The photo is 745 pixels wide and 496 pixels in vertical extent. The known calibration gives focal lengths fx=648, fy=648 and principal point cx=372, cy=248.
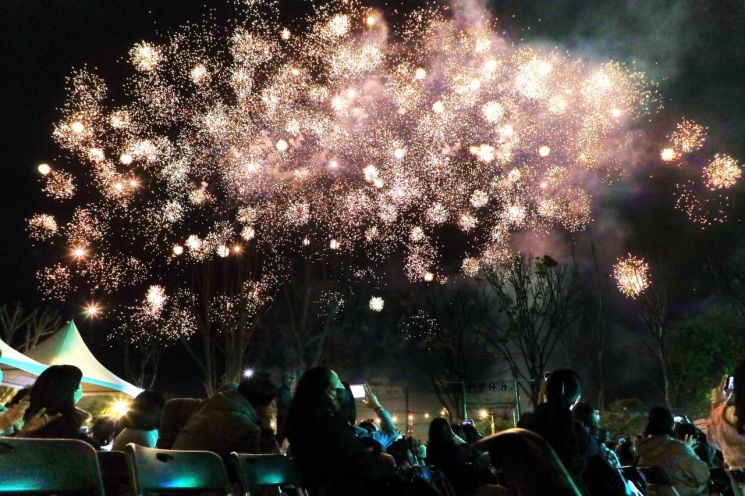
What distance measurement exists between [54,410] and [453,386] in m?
32.8

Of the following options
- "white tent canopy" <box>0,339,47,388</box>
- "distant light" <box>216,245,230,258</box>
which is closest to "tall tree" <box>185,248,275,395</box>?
"distant light" <box>216,245,230,258</box>

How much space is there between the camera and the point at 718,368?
33500mm

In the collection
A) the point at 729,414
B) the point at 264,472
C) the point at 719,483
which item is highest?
the point at 729,414

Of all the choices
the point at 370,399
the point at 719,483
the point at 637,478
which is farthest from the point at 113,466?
the point at 719,483

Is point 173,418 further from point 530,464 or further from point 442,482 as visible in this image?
point 530,464

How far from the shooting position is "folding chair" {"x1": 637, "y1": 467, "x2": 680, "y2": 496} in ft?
18.5

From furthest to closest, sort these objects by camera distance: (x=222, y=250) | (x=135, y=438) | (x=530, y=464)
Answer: (x=222, y=250) → (x=135, y=438) → (x=530, y=464)

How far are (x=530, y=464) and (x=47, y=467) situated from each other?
193 centimetres

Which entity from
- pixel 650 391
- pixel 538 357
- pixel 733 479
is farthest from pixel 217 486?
pixel 650 391

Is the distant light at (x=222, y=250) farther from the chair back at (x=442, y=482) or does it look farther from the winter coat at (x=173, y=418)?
→ the winter coat at (x=173, y=418)

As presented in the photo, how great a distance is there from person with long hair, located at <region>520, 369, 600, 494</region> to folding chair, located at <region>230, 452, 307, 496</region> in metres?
1.66

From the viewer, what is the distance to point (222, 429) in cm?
431

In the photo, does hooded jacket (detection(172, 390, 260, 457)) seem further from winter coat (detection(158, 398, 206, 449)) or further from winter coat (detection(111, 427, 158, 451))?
winter coat (detection(111, 427, 158, 451))

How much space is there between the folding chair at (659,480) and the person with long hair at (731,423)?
0.52 metres
